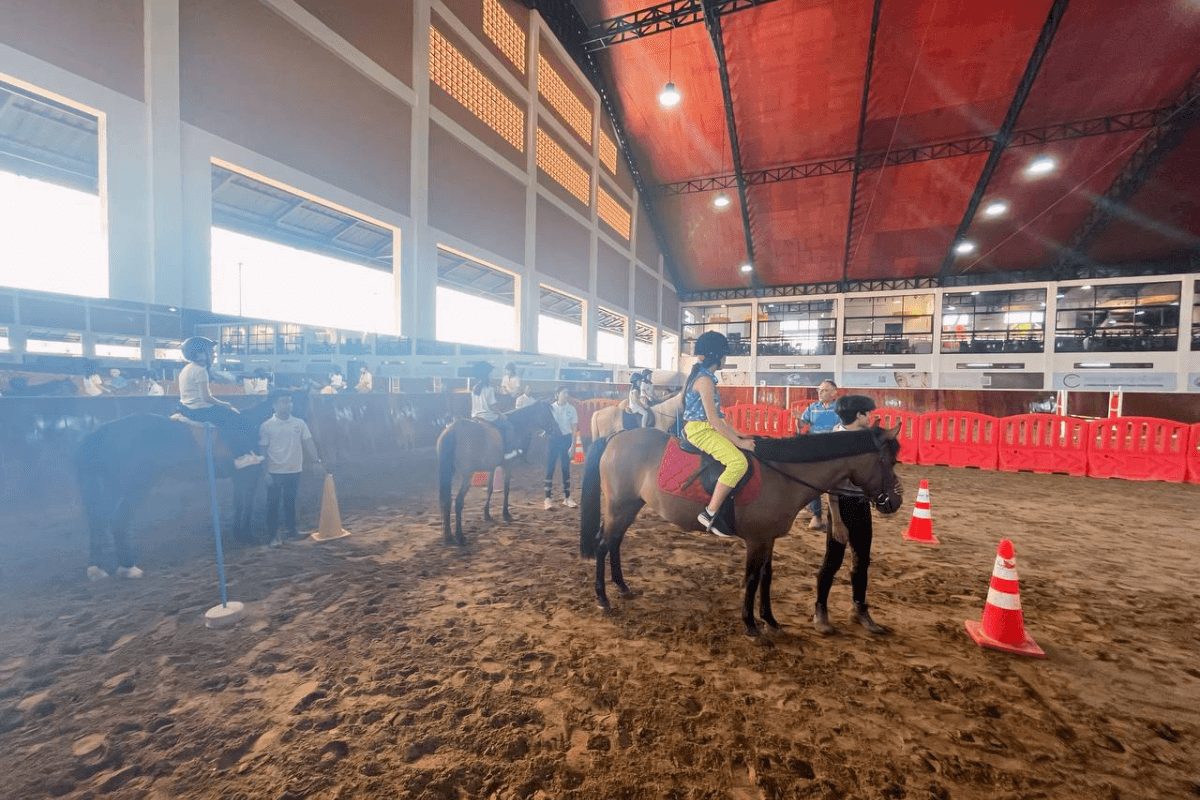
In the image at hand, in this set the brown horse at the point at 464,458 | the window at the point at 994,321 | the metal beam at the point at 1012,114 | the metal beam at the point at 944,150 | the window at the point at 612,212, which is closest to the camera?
the brown horse at the point at 464,458

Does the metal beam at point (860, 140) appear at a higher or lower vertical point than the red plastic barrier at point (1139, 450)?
higher

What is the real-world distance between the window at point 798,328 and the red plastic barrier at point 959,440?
15220mm

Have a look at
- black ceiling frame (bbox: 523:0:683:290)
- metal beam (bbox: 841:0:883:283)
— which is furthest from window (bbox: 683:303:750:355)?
black ceiling frame (bbox: 523:0:683:290)

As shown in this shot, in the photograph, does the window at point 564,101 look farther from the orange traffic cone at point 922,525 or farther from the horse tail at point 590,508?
the orange traffic cone at point 922,525

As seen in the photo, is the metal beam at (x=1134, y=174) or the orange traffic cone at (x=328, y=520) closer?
the orange traffic cone at (x=328, y=520)

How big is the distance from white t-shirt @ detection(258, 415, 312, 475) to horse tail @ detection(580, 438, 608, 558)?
11.0 feet

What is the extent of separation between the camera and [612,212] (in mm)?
19438

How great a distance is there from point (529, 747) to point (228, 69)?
397 inches

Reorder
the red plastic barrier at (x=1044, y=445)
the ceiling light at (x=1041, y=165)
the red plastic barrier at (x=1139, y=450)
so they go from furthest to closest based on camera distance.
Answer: the ceiling light at (x=1041, y=165), the red plastic barrier at (x=1044, y=445), the red plastic barrier at (x=1139, y=450)

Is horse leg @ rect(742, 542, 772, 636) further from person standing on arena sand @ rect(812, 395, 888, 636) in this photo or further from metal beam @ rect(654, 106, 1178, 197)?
metal beam @ rect(654, 106, 1178, 197)

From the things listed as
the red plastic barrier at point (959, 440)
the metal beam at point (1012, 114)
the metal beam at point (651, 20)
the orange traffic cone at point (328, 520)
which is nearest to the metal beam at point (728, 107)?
the metal beam at point (651, 20)

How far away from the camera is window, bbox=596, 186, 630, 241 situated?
60.2 feet

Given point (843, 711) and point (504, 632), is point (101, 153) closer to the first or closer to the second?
point (504, 632)

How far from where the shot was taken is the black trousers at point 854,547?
3.18 m
